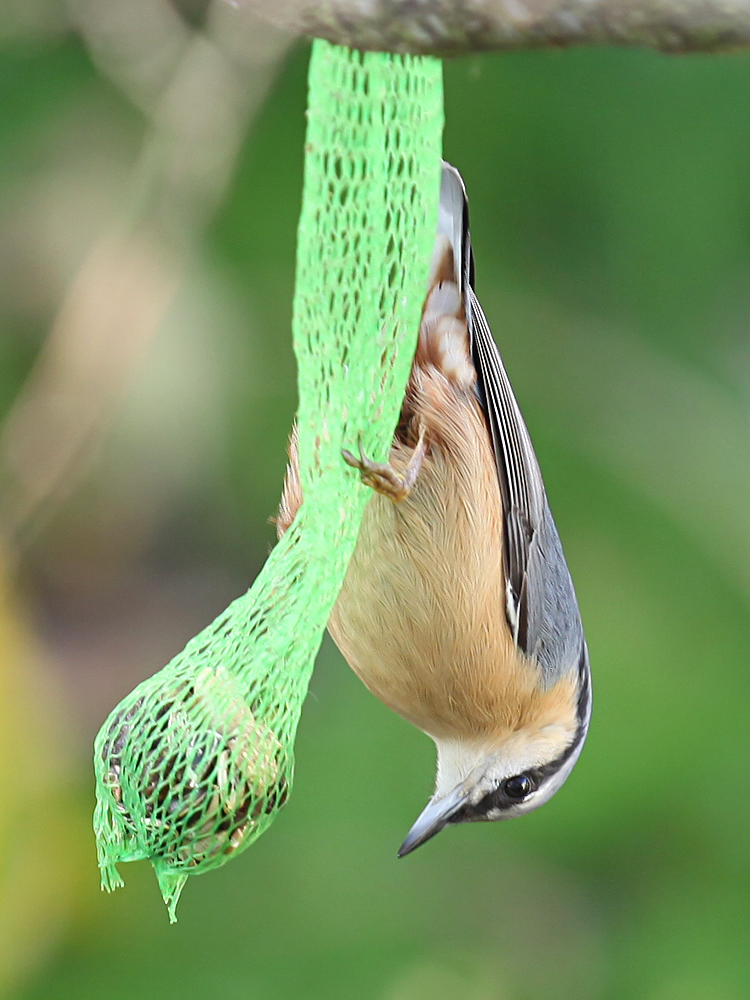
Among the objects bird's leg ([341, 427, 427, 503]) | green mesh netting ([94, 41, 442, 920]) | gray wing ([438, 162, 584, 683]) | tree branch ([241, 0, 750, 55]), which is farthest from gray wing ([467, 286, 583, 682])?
tree branch ([241, 0, 750, 55])

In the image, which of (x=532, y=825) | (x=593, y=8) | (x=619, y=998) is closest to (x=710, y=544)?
(x=532, y=825)

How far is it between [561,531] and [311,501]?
2794 millimetres

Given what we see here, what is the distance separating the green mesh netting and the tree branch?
384mm

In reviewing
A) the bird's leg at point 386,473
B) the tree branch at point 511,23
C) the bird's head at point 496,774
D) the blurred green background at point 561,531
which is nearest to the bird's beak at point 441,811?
the bird's head at point 496,774

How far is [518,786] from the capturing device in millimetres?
2787

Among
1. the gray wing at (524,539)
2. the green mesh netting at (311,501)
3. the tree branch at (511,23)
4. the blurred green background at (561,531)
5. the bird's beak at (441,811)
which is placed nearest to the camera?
the tree branch at (511,23)

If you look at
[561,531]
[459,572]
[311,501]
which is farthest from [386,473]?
[561,531]

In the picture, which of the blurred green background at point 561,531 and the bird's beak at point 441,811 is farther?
the blurred green background at point 561,531

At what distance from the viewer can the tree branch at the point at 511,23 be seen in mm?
1095

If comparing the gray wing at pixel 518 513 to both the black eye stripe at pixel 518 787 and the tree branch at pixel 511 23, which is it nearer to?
the black eye stripe at pixel 518 787

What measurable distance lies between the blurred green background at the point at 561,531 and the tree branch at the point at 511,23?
110 inches

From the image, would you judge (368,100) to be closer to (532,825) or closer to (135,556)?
(532,825)

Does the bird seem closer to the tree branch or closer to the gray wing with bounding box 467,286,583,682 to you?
the gray wing with bounding box 467,286,583,682

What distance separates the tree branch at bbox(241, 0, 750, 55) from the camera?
1.09m
